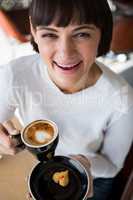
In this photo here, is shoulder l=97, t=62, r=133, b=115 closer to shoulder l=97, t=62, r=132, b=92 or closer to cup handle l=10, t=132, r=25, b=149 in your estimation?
shoulder l=97, t=62, r=132, b=92

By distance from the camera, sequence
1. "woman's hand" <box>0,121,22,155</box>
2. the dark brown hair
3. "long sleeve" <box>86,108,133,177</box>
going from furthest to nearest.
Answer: "long sleeve" <box>86,108,133,177</box> < "woman's hand" <box>0,121,22,155</box> < the dark brown hair

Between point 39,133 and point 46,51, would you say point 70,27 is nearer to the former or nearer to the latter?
point 46,51

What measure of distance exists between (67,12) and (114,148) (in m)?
0.50

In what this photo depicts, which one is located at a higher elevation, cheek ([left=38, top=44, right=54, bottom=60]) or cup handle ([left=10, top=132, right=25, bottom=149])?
cheek ([left=38, top=44, right=54, bottom=60])

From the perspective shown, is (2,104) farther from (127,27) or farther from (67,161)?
(127,27)

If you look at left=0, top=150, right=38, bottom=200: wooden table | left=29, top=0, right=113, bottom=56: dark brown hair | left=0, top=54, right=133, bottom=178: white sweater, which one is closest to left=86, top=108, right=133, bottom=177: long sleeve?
left=0, top=54, right=133, bottom=178: white sweater

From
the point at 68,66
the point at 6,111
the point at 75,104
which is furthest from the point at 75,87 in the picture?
the point at 6,111

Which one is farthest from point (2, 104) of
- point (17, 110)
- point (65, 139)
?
point (65, 139)

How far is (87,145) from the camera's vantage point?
1076 mm

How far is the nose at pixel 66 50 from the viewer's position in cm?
79

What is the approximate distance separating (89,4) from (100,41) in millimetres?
164

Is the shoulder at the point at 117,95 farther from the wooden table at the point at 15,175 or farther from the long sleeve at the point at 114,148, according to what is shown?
the wooden table at the point at 15,175

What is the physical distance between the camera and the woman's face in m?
0.79

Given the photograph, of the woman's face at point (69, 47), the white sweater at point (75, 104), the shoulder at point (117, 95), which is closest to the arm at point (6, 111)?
the white sweater at point (75, 104)
